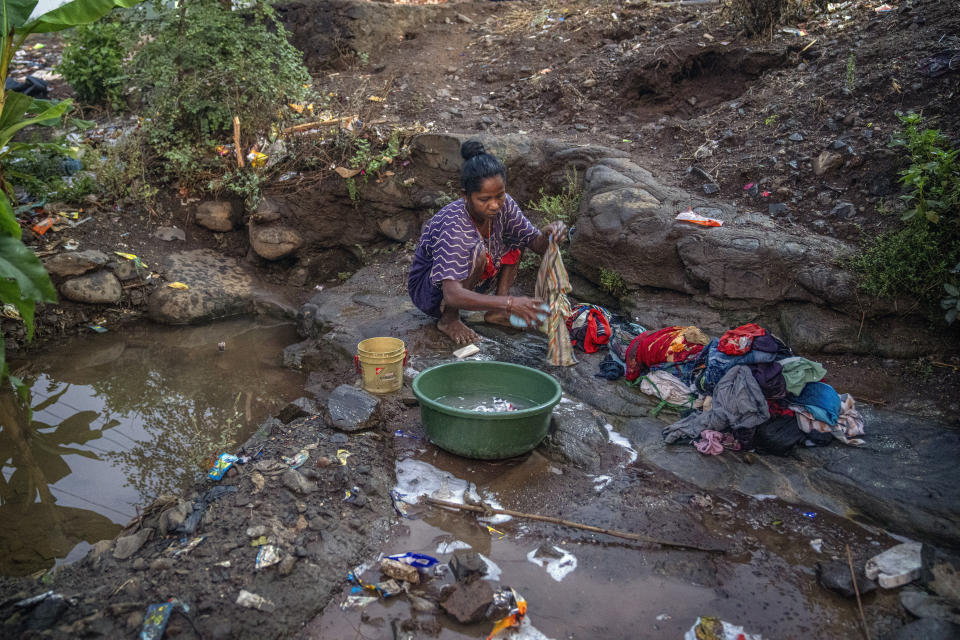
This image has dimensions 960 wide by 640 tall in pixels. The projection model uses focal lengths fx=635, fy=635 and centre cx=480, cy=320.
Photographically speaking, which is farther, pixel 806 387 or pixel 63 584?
pixel 806 387

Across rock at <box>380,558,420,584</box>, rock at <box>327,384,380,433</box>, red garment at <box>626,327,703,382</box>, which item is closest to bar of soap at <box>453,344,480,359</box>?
rock at <box>327,384,380,433</box>

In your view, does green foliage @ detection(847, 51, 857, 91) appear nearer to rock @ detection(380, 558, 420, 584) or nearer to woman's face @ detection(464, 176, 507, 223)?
woman's face @ detection(464, 176, 507, 223)

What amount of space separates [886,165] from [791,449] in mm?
2571

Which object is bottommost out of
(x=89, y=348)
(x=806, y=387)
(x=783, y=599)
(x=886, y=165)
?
(x=89, y=348)

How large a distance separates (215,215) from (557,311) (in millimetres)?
3899

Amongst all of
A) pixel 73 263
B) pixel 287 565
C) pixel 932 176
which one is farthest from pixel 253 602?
pixel 932 176

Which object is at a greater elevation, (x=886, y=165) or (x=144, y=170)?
(x=886, y=165)

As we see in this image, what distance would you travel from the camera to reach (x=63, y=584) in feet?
7.68

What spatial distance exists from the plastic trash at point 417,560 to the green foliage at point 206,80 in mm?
4983

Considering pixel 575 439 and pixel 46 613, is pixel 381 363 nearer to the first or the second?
pixel 575 439

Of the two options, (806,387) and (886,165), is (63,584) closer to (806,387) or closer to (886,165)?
(806,387)

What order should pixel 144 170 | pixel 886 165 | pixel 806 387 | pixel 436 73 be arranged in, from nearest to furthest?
pixel 806 387 → pixel 886 165 → pixel 144 170 → pixel 436 73

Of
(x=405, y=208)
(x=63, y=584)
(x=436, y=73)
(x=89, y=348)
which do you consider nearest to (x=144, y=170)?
(x=89, y=348)

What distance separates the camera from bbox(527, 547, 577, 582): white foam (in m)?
2.49
